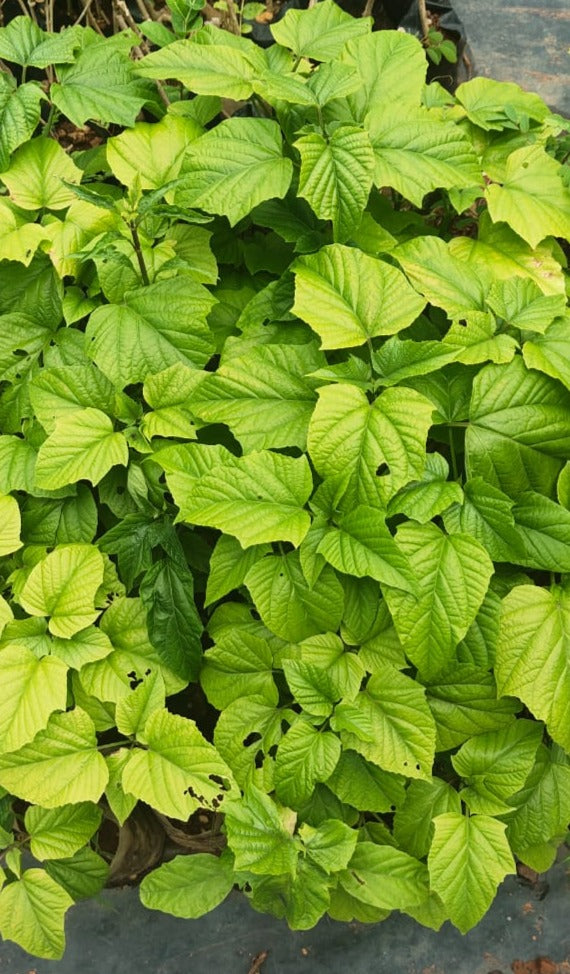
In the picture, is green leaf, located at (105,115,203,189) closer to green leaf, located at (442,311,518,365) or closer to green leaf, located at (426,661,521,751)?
green leaf, located at (442,311,518,365)

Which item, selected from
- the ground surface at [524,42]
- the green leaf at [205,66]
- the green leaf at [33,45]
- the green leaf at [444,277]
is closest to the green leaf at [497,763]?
the green leaf at [444,277]

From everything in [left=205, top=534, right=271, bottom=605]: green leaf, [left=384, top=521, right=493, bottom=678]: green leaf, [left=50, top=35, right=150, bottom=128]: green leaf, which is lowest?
[left=205, top=534, right=271, bottom=605]: green leaf

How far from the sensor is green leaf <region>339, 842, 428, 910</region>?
207cm

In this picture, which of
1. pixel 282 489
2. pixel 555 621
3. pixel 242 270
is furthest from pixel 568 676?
pixel 242 270

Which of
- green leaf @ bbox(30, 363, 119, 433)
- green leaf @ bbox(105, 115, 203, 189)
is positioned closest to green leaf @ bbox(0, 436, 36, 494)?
green leaf @ bbox(30, 363, 119, 433)

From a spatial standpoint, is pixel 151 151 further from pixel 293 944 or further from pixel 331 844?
pixel 293 944

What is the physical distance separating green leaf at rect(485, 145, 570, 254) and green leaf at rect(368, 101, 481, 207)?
5.2 inches

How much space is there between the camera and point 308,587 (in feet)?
6.45

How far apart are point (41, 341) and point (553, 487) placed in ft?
4.84

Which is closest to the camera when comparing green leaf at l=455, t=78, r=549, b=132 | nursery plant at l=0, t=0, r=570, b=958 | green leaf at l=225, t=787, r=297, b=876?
green leaf at l=225, t=787, r=297, b=876

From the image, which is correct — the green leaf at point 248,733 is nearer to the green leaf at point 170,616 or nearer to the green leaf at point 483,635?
the green leaf at point 170,616

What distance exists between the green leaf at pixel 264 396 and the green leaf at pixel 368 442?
138 millimetres

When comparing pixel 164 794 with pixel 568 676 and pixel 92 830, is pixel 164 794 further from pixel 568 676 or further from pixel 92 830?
pixel 568 676

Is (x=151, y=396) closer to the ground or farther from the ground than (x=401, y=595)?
A: farther from the ground
